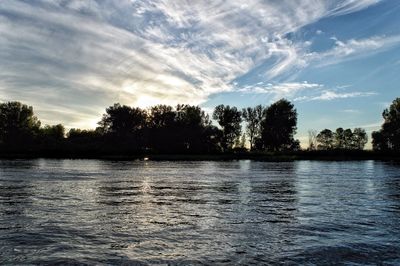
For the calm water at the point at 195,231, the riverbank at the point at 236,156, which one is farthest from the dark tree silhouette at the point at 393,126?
the calm water at the point at 195,231

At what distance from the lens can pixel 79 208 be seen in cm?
2134

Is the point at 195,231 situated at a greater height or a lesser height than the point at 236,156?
lesser

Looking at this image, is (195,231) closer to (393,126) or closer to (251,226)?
(251,226)

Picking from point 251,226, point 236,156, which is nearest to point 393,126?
point 236,156

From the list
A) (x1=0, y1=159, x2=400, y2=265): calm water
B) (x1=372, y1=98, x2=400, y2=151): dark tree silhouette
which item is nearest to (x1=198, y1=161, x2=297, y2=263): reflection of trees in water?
(x1=0, y1=159, x2=400, y2=265): calm water

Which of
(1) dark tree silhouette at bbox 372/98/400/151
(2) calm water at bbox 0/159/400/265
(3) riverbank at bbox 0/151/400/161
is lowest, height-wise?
(2) calm water at bbox 0/159/400/265

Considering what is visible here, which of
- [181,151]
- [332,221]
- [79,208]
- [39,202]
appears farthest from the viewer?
[181,151]

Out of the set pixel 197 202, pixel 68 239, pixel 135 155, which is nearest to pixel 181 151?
pixel 135 155

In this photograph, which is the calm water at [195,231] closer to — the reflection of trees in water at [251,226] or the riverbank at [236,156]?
the reflection of trees in water at [251,226]

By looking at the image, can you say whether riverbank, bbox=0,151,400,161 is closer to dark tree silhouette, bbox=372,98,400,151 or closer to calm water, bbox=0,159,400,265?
dark tree silhouette, bbox=372,98,400,151

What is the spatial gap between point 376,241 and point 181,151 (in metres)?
176

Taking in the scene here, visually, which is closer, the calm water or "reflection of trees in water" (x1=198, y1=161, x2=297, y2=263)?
the calm water

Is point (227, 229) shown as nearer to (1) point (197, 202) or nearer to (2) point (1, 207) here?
(1) point (197, 202)

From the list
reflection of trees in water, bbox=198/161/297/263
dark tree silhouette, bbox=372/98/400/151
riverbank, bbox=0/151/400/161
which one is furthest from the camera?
dark tree silhouette, bbox=372/98/400/151
